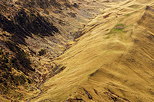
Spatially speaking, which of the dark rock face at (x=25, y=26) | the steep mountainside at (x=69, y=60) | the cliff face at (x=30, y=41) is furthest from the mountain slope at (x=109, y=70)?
the dark rock face at (x=25, y=26)

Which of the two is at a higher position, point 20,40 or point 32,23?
point 32,23

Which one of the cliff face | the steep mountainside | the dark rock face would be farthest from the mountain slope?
the dark rock face

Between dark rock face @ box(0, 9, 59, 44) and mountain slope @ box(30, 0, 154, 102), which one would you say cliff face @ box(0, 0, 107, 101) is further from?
mountain slope @ box(30, 0, 154, 102)

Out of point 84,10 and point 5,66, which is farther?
point 84,10

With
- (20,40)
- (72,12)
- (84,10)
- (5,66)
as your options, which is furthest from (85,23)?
(5,66)

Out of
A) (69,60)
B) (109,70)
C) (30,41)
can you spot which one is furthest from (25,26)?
(109,70)

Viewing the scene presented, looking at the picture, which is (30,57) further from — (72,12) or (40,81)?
(72,12)

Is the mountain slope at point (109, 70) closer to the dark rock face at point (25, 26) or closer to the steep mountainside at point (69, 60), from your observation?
the steep mountainside at point (69, 60)

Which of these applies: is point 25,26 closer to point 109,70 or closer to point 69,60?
point 69,60
